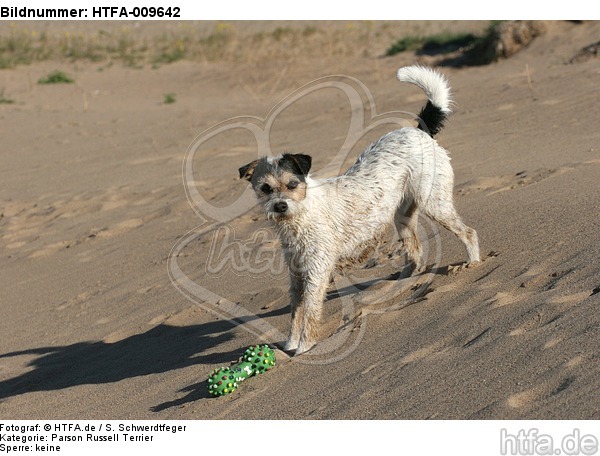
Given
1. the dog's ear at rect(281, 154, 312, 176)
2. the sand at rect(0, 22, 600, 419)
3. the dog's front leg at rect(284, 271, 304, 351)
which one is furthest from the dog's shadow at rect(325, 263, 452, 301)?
the dog's ear at rect(281, 154, 312, 176)

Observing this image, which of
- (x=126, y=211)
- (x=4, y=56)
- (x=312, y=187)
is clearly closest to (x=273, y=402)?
(x=312, y=187)

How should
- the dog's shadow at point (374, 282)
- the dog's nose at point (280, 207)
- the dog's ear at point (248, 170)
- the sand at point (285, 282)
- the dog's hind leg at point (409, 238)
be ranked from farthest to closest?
the dog's hind leg at point (409, 238), the dog's shadow at point (374, 282), the dog's ear at point (248, 170), the dog's nose at point (280, 207), the sand at point (285, 282)

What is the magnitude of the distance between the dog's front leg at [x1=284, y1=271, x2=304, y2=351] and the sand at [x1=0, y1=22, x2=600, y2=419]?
224 millimetres

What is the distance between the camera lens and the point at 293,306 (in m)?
7.19

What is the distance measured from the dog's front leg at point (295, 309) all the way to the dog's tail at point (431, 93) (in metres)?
1.86

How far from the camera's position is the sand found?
5.66 m

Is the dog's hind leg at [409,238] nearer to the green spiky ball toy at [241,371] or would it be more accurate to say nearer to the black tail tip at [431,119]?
the black tail tip at [431,119]

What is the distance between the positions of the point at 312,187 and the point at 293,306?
0.95 metres

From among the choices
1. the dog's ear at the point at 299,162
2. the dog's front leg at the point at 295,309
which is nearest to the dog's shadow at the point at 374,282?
the dog's front leg at the point at 295,309

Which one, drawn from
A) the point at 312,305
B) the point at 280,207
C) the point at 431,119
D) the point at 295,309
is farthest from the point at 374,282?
the point at 280,207

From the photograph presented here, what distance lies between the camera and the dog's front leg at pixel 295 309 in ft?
23.1

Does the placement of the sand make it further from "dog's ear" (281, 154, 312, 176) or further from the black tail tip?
"dog's ear" (281, 154, 312, 176)

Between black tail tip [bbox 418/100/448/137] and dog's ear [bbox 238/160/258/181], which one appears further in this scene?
black tail tip [bbox 418/100/448/137]

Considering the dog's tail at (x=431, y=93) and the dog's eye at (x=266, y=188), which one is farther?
the dog's tail at (x=431, y=93)
